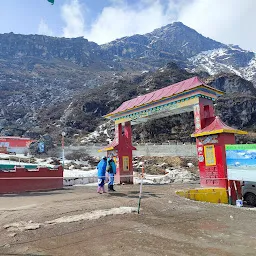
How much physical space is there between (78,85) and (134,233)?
11241 centimetres

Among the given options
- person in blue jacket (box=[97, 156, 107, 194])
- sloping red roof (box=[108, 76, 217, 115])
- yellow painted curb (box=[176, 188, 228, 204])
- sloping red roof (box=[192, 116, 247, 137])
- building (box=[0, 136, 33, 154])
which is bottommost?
yellow painted curb (box=[176, 188, 228, 204])

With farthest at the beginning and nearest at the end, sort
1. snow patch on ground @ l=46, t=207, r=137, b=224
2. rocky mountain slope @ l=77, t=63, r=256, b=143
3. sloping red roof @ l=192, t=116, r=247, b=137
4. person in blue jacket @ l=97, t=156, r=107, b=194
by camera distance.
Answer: rocky mountain slope @ l=77, t=63, r=256, b=143 < sloping red roof @ l=192, t=116, r=247, b=137 < person in blue jacket @ l=97, t=156, r=107, b=194 < snow patch on ground @ l=46, t=207, r=137, b=224

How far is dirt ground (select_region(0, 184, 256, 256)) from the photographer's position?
4668 mm

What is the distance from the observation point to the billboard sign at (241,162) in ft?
35.7

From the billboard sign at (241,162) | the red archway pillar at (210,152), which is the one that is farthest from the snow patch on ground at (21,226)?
the red archway pillar at (210,152)

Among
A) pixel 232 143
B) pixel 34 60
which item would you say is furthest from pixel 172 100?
pixel 34 60

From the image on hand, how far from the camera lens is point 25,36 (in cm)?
15038

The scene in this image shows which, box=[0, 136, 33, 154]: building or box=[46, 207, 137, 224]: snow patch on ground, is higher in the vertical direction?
box=[0, 136, 33, 154]: building

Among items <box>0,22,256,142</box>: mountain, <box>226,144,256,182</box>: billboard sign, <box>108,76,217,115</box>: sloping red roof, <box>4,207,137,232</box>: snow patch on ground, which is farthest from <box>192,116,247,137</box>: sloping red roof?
<box>0,22,256,142</box>: mountain

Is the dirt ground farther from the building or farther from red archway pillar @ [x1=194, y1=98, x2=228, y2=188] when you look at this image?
the building

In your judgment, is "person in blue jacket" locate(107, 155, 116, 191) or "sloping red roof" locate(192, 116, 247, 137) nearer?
"sloping red roof" locate(192, 116, 247, 137)

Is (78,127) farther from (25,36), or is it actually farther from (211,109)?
(25,36)

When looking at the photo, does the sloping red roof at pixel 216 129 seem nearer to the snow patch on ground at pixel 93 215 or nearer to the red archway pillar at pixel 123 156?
the snow patch on ground at pixel 93 215

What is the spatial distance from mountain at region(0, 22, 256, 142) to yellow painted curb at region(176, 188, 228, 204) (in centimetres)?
4510
